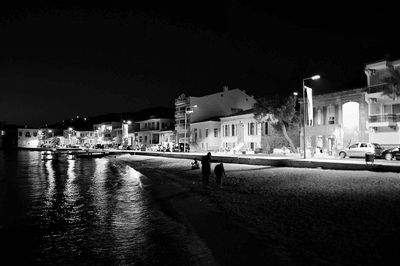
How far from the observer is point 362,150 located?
34.7 meters

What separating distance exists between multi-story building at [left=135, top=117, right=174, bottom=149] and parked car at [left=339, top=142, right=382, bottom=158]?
4831 cm

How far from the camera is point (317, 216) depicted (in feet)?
38.0

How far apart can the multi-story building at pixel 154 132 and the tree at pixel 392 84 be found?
51.1 metres

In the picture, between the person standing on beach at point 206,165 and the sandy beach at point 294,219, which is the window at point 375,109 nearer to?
the sandy beach at point 294,219

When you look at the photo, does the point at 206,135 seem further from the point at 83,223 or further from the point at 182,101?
the point at 83,223

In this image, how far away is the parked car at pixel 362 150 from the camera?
3403 centimetres

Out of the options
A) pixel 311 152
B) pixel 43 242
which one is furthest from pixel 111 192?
pixel 311 152

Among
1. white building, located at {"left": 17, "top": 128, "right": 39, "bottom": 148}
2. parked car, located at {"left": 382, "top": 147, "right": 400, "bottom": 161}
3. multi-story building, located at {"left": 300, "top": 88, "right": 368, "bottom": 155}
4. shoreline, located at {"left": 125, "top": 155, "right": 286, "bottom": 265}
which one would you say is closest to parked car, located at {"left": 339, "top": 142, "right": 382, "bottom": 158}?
parked car, located at {"left": 382, "top": 147, "right": 400, "bottom": 161}

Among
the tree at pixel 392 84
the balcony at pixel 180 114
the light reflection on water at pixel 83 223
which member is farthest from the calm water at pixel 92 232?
the balcony at pixel 180 114

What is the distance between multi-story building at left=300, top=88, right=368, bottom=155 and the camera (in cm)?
4000

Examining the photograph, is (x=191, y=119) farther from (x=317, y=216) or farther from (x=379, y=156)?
(x=317, y=216)

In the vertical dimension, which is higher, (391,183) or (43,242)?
(391,183)

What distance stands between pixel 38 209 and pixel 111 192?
511cm

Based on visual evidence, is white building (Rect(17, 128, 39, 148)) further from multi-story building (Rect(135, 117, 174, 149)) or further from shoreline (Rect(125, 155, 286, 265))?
shoreline (Rect(125, 155, 286, 265))
